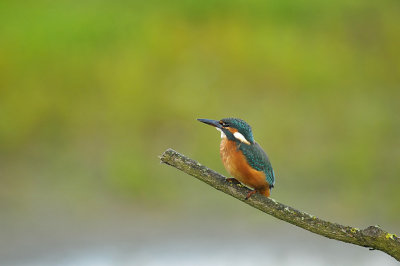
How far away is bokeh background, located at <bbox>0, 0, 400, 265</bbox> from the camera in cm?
609

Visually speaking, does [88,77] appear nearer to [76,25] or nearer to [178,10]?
[76,25]

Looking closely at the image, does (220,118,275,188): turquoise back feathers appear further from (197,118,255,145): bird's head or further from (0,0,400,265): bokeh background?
(0,0,400,265): bokeh background

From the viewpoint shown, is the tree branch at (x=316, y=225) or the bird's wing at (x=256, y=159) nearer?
the tree branch at (x=316, y=225)

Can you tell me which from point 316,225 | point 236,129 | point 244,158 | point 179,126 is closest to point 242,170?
point 244,158

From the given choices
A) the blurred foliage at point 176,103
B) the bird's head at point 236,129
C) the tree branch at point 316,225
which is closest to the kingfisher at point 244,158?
the bird's head at point 236,129

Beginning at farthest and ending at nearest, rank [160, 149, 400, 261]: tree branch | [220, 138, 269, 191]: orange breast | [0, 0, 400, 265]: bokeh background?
1. [0, 0, 400, 265]: bokeh background
2. [220, 138, 269, 191]: orange breast
3. [160, 149, 400, 261]: tree branch

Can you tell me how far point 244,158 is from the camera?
10.6 feet

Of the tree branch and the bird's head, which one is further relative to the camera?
the bird's head

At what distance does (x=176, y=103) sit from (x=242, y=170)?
361cm

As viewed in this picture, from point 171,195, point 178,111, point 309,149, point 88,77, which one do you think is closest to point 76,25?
point 88,77

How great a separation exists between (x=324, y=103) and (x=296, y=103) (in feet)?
0.87

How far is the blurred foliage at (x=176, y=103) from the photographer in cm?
645

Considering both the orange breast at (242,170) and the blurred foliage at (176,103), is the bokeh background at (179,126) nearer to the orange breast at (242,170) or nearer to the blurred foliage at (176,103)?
the blurred foliage at (176,103)

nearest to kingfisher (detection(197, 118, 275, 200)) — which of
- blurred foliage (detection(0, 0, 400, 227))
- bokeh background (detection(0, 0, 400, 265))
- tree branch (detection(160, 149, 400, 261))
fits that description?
tree branch (detection(160, 149, 400, 261))
